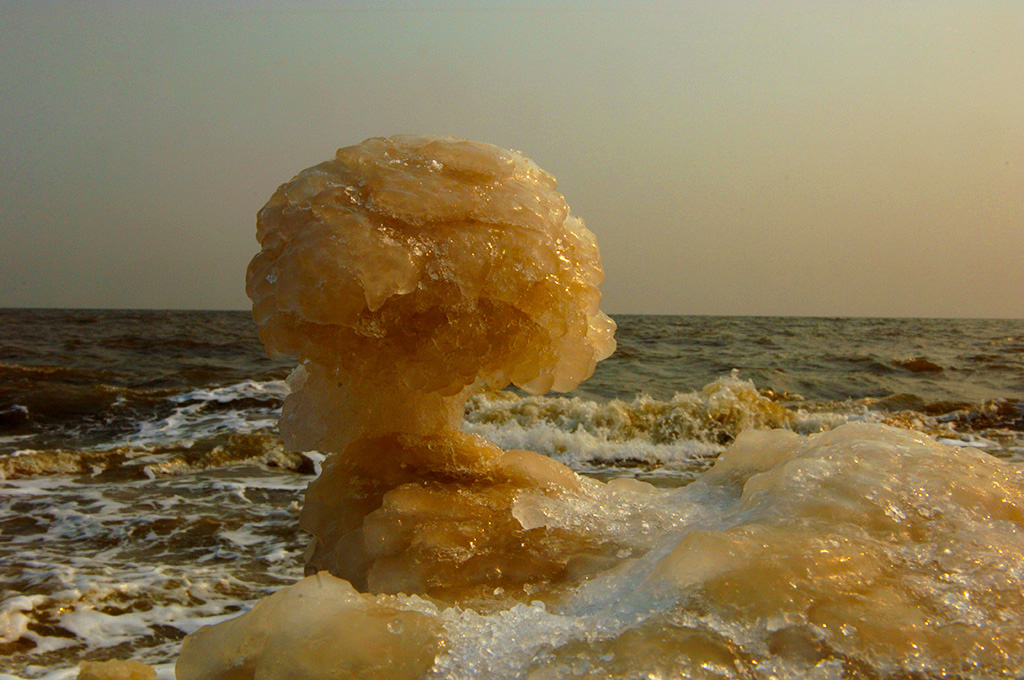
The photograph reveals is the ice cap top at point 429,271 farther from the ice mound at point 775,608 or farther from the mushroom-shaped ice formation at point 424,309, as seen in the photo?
the ice mound at point 775,608

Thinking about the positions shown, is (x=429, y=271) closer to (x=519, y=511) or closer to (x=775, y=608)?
(x=519, y=511)

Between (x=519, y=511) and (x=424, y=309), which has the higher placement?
(x=424, y=309)

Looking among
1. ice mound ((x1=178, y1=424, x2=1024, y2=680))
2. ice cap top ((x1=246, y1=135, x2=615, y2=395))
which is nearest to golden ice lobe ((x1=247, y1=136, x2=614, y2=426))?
ice cap top ((x1=246, y1=135, x2=615, y2=395))

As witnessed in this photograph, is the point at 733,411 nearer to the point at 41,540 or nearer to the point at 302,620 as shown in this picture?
the point at 41,540

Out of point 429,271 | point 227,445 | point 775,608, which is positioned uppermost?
point 429,271

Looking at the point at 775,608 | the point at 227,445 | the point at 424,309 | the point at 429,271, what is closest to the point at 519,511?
the point at 424,309

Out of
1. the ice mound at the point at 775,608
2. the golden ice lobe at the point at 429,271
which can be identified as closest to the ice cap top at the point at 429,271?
the golden ice lobe at the point at 429,271

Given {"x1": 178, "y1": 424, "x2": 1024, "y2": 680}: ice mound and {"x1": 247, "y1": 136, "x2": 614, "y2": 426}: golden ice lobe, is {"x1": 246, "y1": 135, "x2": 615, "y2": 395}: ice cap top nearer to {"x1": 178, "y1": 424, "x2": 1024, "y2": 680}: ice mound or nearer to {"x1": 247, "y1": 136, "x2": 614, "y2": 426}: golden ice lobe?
{"x1": 247, "y1": 136, "x2": 614, "y2": 426}: golden ice lobe

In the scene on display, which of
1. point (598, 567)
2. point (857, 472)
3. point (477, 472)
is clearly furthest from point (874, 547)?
point (477, 472)
